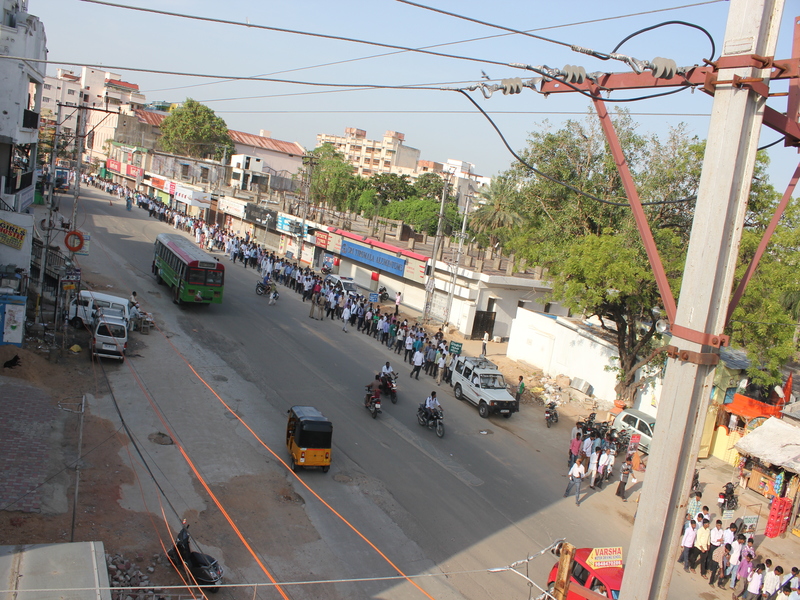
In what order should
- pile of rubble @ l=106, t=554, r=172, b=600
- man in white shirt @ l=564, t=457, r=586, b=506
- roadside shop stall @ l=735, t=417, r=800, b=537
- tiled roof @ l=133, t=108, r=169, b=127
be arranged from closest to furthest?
pile of rubble @ l=106, t=554, r=172, b=600
man in white shirt @ l=564, t=457, r=586, b=506
roadside shop stall @ l=735, t=417, r=800, b=537
tiled roof @ l=133, t=108, r=169, b=127

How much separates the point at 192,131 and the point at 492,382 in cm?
8280

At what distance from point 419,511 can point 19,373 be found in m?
12.0

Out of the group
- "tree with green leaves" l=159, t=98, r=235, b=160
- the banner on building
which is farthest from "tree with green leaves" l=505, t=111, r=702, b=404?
"tree with green leaves" l=159, t=98, r=235, b=160

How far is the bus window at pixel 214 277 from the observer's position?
26.8 m

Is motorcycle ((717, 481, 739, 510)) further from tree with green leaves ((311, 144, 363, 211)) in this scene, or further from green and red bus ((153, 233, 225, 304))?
tree with green leaves ((311, 144, 363, 211))

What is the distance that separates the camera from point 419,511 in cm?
1320

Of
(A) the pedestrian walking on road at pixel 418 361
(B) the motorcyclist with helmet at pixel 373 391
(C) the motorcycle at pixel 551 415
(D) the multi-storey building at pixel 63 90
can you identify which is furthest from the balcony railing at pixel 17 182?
(D) the multi-storey building at pixel 63 90

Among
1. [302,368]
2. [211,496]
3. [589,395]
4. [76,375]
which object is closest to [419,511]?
[211,496]

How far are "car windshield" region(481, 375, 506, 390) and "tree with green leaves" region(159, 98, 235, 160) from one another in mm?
77431

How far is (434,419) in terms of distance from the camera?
1797 centimetres

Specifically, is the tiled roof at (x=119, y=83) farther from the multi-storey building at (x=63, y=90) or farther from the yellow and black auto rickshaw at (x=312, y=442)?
the yellow and black auto rickshaw at (x=312, y=442)

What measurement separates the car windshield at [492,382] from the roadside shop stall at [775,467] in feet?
24.6

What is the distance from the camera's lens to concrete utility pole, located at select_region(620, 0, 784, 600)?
478 cm

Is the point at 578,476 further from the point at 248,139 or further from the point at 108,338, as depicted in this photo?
the point at 248,139
